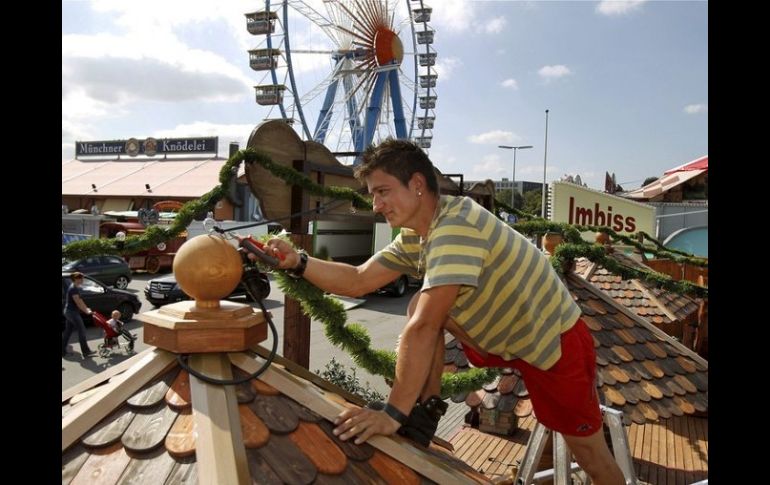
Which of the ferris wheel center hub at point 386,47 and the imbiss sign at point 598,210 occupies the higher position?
the ferris wheel center hub at point 386,47

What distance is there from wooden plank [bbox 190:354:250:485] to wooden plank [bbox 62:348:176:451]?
79 millimetres

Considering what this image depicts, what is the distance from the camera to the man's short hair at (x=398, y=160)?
1.55 metres

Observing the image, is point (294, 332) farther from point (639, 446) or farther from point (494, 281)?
point (639, 446)

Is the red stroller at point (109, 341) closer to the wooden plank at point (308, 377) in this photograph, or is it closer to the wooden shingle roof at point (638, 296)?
the wooden shingle roof at point (638, 296)

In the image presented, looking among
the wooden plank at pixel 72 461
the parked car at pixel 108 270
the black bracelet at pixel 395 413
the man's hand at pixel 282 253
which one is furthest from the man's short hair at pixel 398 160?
the parked car at pixel 108 270

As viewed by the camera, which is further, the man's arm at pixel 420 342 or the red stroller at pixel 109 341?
the red stroller at pixel 109 341

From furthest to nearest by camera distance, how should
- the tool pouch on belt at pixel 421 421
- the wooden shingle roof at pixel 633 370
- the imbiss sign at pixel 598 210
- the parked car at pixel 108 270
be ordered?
the parked car at pixel 108 270 < the imbiss sign at pixel 598 210 < the wooden shingle roof at pixel 633 370 < the tool pouch on belt at pixel 421 421

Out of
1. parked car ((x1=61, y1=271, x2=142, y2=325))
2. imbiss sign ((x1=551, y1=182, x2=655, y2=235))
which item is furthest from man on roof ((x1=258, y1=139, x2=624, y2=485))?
parked car ((x1=61, y1=271, x2=142, y2=325))

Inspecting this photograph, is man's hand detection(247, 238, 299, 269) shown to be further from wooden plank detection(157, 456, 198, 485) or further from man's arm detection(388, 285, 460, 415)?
wooden plank detection(157, 456, 198, 485)

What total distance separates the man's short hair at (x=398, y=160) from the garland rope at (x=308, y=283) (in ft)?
1.46

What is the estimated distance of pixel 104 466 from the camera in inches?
36.9

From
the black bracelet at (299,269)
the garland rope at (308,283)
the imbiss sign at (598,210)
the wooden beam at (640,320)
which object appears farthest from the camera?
the imbiss sign at (598,210)
